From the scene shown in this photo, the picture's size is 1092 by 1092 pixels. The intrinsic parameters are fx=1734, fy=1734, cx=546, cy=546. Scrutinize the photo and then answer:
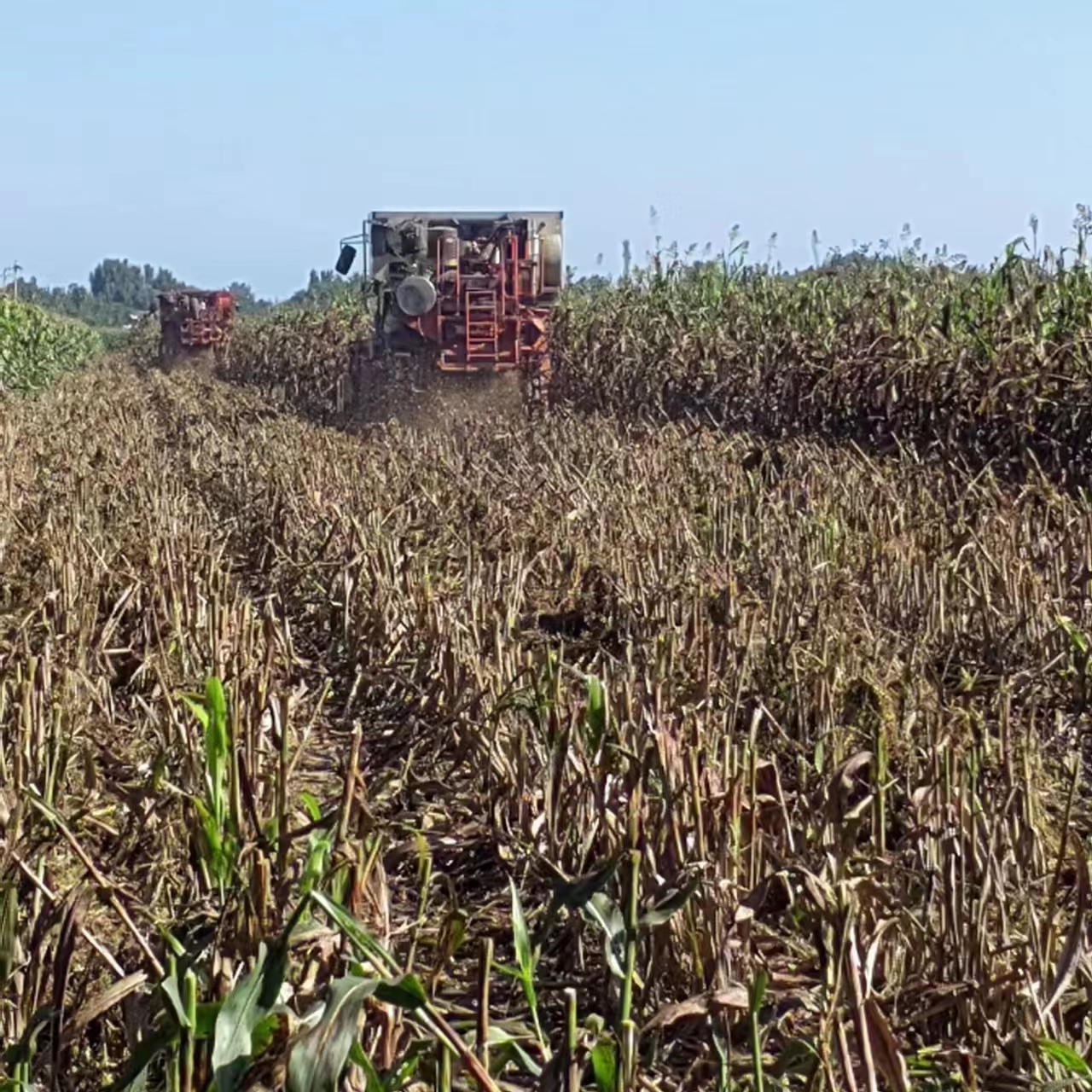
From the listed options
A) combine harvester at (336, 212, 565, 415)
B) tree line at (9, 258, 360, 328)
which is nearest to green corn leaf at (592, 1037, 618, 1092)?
combine harvester at (336, 212, 565, 415)

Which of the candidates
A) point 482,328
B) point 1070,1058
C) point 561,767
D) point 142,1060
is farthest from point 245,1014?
point 482,328

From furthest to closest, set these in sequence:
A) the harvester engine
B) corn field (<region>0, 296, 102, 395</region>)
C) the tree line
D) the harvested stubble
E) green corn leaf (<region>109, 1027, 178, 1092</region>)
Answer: the tree line
the harvester engine
corn field (<region>0, 296, 102, 395</region>)
the harvested stubble
green corn leaf (<region>109, 1027, 178, 1092</region>)

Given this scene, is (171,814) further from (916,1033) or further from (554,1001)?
(916,1033)

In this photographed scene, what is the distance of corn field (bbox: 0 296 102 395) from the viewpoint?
58.2ft

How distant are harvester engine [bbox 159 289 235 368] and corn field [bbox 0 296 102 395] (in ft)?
4.90

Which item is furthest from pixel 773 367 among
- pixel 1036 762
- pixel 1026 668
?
pixel 1036 762

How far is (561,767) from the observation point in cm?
309

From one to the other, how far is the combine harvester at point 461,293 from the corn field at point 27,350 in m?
4.78

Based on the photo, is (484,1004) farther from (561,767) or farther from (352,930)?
(561,767)

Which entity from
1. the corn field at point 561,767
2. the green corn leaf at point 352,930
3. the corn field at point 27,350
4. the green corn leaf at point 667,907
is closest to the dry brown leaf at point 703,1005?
the corn field at point 561,767

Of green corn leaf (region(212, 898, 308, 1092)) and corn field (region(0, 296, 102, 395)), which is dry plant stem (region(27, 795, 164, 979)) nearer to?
green corn leaf (region(212, 898, 308, 1092))

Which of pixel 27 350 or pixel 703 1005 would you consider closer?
pixel 703 1005

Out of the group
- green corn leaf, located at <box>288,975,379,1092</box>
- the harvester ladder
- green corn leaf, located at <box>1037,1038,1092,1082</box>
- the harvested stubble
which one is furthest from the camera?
the harvester ladder

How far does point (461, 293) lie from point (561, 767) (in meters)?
10.1
